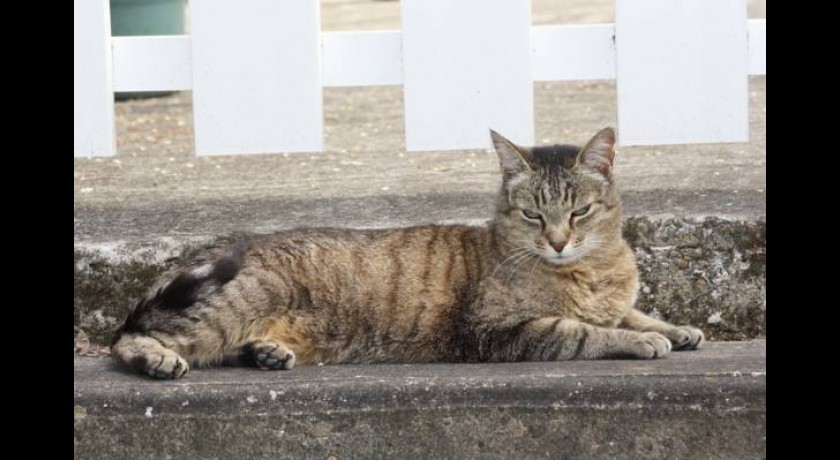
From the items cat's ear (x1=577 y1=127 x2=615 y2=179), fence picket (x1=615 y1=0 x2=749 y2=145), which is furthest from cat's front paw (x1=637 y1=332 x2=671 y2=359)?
fence picket (x1=615 y1=0 x2=749 y2=145)

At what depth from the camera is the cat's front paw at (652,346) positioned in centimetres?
389

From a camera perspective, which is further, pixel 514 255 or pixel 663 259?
pixel 663 259

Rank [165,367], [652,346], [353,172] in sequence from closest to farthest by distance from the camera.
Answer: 1. [165,367]
2. [652,346]
3. [353,172]

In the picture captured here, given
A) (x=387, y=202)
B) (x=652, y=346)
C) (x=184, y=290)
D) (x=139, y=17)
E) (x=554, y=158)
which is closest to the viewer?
(x=652, y=346)

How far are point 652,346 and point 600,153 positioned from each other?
0.66 meters

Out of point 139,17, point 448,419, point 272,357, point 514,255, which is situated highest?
point 139,17

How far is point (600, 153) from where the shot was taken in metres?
4.23

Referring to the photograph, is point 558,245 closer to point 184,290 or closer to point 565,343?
point 565,343

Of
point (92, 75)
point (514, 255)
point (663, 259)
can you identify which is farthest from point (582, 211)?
point (92, 75)

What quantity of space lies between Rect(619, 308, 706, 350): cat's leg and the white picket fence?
0.73 metres

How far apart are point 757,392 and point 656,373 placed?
0.86 ft

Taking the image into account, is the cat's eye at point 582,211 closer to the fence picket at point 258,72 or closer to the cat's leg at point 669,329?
the cat's leg at point 669,329

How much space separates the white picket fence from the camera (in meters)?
4.65

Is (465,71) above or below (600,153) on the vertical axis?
above
